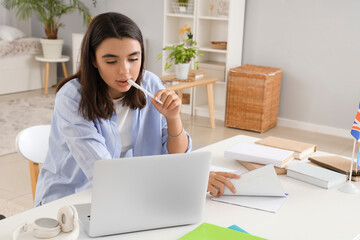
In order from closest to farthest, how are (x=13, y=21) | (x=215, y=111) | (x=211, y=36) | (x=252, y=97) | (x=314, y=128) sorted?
(x=252, y=97), (x=314, y=128), (x=215, y=111), (x=211, y=36), (x=13, y=21)

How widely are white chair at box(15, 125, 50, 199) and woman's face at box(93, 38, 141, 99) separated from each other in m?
0.48

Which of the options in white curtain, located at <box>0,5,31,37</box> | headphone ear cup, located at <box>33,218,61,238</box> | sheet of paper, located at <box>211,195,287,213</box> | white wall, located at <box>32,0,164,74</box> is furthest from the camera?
white curtain, located at <box>0,5,31,37</box>

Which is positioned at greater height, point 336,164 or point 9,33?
point 9,33

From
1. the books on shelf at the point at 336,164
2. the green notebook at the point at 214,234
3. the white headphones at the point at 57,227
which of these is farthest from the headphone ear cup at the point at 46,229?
the books on shelf at the point at 336,164

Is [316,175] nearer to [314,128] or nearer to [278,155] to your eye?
[278,155]

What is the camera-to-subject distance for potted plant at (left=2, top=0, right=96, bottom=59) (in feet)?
19.7

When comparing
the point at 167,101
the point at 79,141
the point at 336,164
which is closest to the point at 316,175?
the point at 336,164

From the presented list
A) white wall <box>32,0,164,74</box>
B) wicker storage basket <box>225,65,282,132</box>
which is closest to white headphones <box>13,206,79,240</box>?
wicker storage basket <box>225,65,282,132</box>

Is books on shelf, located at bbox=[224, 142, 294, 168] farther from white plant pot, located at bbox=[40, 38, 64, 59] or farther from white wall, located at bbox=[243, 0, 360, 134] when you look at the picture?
white plant pot, located at bbox=[40, 38, 64, 59]

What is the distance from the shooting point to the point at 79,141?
5.02ft

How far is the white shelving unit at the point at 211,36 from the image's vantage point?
484 centimetres

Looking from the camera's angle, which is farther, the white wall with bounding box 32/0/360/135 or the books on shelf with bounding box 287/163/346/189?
the white wall with bounding box 32/0/360/135

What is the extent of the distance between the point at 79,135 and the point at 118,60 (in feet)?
0.85

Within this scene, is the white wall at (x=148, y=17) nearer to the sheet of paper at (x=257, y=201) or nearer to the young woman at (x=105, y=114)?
the young woman at (x=105, y=114)
